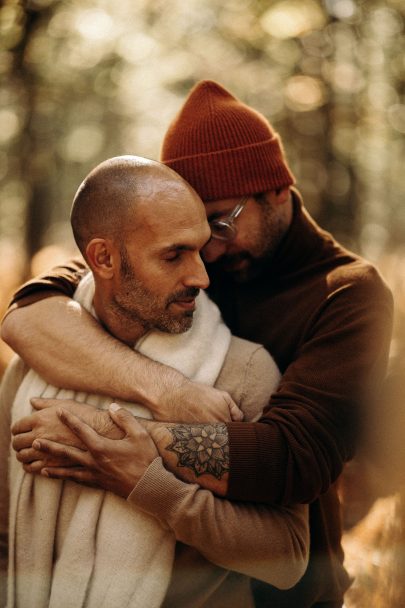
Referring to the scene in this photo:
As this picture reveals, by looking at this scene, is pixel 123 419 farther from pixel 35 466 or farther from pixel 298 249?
pixel 298 249

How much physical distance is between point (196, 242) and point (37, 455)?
928 millimetres

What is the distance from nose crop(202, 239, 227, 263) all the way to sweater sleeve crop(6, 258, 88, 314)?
55 cm

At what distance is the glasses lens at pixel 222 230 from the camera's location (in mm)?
2818

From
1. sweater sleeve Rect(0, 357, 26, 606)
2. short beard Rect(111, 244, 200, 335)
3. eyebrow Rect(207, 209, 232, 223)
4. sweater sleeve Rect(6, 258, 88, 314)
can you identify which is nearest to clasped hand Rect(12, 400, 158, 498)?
sweater sleeve Rect(0, 357, 26, 606)

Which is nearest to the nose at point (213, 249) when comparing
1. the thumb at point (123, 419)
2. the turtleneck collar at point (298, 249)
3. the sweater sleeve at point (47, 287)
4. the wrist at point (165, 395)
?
the turtleneck collar at point (298, 249)

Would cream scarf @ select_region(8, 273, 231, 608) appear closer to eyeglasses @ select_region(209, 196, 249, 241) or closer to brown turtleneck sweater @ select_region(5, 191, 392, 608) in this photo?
brown turtleneck sweater @ select_region(5, 191, 392, 608)

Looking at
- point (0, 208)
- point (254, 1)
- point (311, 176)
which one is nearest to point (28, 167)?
point (254, 1)

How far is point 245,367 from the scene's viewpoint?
2.41 meters

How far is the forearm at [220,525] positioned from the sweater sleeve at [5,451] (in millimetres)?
688

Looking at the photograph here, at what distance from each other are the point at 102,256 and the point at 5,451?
2.84ft

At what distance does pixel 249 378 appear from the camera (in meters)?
2.40

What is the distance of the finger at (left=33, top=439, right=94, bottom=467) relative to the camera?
87.5 inches

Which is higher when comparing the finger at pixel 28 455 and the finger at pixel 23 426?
the finger at pixel 23 426

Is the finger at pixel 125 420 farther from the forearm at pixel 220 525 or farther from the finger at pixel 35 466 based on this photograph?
the finger at pixel 35 466
